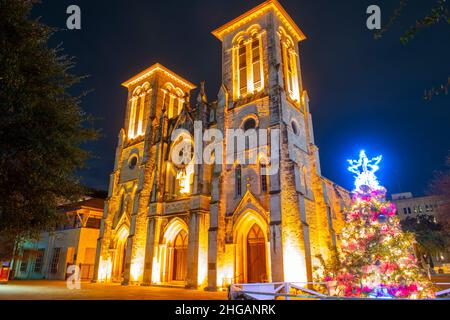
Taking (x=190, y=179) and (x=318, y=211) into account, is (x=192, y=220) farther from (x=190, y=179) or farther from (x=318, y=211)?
(x=318, y=211)

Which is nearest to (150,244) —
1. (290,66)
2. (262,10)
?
(290,66)

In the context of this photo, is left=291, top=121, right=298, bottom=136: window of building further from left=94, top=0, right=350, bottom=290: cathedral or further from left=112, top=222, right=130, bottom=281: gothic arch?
left=112, top=222, right=130, bottom=281: gothic arch

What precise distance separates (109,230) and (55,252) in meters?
8.88

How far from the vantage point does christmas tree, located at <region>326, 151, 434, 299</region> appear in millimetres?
10539

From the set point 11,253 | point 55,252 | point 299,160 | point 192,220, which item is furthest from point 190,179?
point 55,252

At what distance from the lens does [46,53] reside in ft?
31.7

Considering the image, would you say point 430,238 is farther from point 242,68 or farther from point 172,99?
point 172,99

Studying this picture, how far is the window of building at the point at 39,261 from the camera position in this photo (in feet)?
106

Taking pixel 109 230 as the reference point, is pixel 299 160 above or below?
above

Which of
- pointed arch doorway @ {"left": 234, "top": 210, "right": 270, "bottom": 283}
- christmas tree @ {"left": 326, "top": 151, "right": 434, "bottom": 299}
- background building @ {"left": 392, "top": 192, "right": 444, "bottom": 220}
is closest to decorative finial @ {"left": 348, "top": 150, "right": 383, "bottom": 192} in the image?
christmas tree @ {"left": 326, "top": 151, "right": 434, "bottom": 299}

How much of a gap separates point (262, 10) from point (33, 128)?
2276cm

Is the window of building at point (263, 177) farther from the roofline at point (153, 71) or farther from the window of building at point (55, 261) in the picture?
the window of building at point (55, 261)

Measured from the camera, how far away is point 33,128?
8414 mm

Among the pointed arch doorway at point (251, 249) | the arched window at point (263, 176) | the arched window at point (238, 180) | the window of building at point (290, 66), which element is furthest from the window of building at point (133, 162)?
the window of building at point (290, 66)
